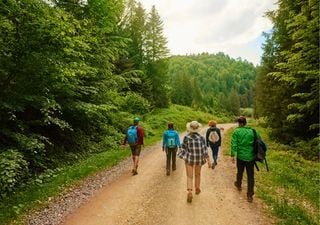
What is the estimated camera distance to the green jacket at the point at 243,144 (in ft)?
31.8

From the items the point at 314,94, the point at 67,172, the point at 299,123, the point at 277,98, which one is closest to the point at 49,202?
the point at 67,172

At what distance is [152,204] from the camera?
31.0 ft

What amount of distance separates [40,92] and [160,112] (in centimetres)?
3721

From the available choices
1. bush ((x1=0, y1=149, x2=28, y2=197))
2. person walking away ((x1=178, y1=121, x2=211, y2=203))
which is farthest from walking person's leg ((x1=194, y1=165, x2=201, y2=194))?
bush ((x1=0, y1=149, x2=28, y2=197))

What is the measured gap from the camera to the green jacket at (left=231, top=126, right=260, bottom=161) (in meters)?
9.70

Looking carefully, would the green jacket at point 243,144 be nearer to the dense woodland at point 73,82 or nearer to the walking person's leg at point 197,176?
the walking person's leg at point 197,176

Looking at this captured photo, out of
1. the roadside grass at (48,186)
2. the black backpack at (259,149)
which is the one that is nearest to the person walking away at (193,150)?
the black backpack at (259,149)

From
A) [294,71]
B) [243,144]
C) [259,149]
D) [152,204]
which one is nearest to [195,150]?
[243,144]

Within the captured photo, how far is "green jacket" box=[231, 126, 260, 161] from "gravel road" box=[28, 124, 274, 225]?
53.9 inches

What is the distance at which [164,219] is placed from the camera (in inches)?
324

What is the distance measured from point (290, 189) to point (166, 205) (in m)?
5.07

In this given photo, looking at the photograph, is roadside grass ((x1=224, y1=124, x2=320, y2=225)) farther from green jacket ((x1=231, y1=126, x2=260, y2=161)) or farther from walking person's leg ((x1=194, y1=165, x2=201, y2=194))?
walking person's leg ((x1=194, y1=165, x2=201, y2=194))

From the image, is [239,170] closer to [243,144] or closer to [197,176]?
[243,144]

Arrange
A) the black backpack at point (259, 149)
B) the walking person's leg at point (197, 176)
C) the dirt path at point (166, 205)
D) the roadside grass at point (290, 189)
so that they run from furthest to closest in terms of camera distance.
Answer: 1. the walking person's leg at point (197, 176)
2. the black backpack at point (259, 149)
3. the roadside grass at point (290, 189)
4. the dirt path at point (166, 205)
